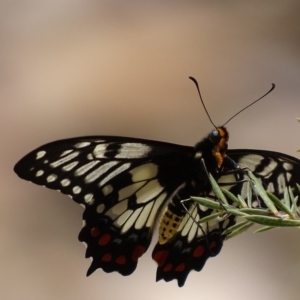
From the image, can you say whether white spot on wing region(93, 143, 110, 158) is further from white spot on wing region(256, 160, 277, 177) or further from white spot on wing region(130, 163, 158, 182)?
white spot on wing region(256, 160, 277, 177)

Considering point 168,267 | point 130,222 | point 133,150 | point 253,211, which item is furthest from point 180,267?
point 253,211

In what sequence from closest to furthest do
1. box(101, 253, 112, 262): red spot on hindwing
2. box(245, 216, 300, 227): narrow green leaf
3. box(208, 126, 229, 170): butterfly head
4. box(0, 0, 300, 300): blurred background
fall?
box(245, 216, 300, 227): narrow green leaf → box(208, 126, 229, 170): butterfly head → box(101, 253, 112, 262): red spot on hindwing → box(0, 0, 300, 300): blurred background

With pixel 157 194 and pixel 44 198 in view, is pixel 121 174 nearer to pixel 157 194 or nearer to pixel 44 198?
pixel 157 194

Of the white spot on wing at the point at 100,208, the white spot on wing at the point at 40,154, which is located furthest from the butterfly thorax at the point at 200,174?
the white spot on wing at the point at 40,154

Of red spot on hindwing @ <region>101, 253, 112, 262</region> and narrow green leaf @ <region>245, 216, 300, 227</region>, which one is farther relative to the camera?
red spot on hindwing @ <region>101, 253, 112, 262</region>

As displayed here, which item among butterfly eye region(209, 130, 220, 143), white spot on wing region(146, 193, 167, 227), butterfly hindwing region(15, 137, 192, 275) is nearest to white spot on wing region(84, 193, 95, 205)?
butterfly hindwing region(15, 137, 192, 275)

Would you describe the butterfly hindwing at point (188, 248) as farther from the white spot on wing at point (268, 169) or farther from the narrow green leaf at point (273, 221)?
the narrow green leaf at point (273, 221)

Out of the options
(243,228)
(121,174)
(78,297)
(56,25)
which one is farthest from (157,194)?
(56,25)
